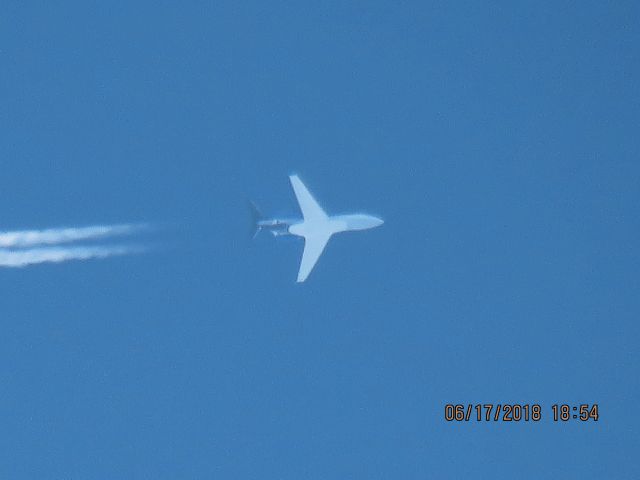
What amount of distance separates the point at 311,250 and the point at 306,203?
280cm

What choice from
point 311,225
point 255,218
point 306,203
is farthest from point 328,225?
point 255,218

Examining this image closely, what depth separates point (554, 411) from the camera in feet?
159

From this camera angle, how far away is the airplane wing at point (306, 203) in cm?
4975

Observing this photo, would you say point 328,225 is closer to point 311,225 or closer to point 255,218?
point 311,225

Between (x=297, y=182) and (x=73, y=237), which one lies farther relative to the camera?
(x=297, y=182)

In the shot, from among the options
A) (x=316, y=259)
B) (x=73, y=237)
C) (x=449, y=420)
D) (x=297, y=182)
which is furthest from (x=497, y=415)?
(x=73, y=237)

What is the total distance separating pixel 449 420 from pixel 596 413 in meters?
8.41

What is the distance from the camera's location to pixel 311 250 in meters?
50.5

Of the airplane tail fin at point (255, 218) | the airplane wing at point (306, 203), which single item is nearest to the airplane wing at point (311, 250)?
the airplane wing at point (306, 203)

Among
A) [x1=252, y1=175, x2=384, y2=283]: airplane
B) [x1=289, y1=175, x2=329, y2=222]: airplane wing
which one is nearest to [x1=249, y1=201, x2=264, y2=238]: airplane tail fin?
[x1=252, y1=175, x2=384, y2=283]: airplane

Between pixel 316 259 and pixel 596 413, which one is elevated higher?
pixel 316 259

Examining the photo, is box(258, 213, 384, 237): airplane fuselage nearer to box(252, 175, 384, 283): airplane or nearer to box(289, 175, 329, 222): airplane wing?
box(252, 175, 384, 283): airplane

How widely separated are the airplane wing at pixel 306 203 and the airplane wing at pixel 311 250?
1113 millimetres

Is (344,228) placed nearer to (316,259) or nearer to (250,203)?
(316,259)
